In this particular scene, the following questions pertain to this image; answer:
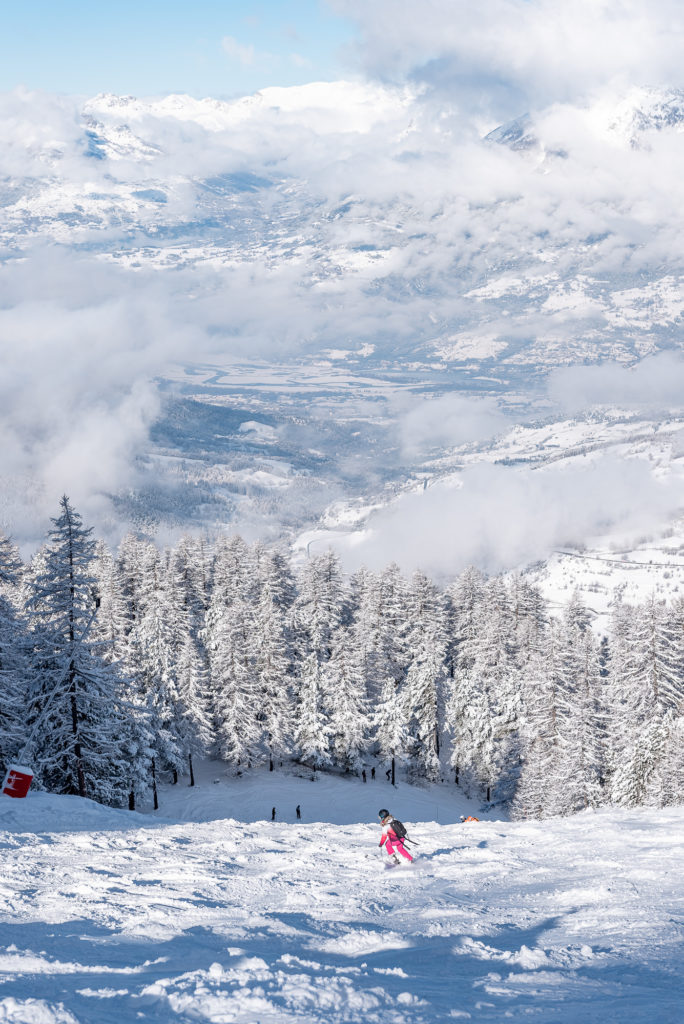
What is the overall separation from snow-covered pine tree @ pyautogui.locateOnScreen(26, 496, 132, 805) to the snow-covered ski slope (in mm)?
7819

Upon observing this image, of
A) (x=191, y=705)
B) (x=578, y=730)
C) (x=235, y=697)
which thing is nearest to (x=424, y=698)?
(x=235, y=697)

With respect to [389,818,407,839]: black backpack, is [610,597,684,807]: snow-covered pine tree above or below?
below

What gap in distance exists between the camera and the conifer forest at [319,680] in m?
25.1

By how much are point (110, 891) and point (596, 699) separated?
32.4 metres

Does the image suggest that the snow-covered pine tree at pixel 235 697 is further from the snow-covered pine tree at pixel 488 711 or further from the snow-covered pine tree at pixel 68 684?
the snow-covered pine tree at pixel 68 684

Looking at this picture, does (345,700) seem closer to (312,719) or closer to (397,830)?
(312,719)

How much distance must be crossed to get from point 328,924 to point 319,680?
129ft

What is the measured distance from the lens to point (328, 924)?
9.16 meters

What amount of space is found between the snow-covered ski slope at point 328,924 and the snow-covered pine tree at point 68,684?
7.82 metres

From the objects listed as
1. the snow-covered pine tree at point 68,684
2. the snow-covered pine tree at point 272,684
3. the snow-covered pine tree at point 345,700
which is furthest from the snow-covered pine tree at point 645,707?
the snow-covered pine tree at point 68,684

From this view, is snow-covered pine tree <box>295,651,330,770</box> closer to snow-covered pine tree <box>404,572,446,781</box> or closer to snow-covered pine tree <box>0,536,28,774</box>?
snow-covered pine tree <box>404,572,446,781</box>

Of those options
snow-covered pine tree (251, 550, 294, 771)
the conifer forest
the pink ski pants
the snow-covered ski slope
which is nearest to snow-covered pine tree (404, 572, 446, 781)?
the conifer forest

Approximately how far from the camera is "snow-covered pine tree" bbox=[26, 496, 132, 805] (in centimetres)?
→ 2431

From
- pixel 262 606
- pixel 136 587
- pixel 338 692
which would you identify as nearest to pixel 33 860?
pixel 338 692
